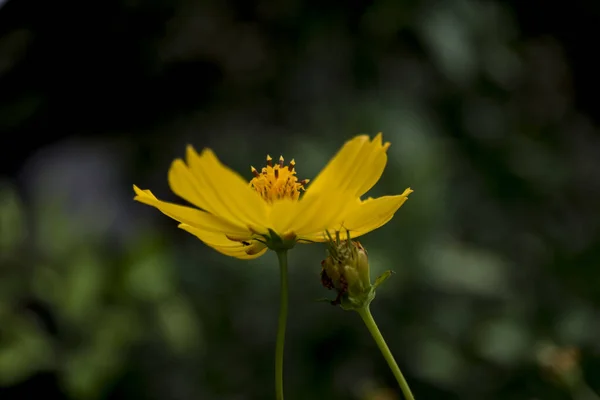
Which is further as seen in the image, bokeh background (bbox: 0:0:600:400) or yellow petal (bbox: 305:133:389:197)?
bokeh background (bbox: 0:0:600:400)

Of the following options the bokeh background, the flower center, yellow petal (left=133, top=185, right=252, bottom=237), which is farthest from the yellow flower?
the bokeh background

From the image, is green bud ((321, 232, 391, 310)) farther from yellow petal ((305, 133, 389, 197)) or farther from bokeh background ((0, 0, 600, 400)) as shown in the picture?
bokeh background ((0, 0, 600, 400))

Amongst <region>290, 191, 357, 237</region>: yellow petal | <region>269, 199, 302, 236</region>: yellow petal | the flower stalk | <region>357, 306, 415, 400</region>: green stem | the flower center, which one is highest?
the flower center

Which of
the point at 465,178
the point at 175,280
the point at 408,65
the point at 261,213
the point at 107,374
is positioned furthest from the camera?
the point at 408,65

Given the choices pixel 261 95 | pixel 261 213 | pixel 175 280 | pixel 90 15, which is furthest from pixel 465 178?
pixel 261 213

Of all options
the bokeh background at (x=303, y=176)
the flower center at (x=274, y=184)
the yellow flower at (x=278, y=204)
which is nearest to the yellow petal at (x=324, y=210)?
the yellow flower at (x=278, y=204)

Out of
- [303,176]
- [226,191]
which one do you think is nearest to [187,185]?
[226,191]

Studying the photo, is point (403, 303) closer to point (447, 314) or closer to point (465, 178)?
point (447, 314)

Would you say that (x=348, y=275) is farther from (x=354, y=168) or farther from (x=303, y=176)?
(x=303, y=176)
